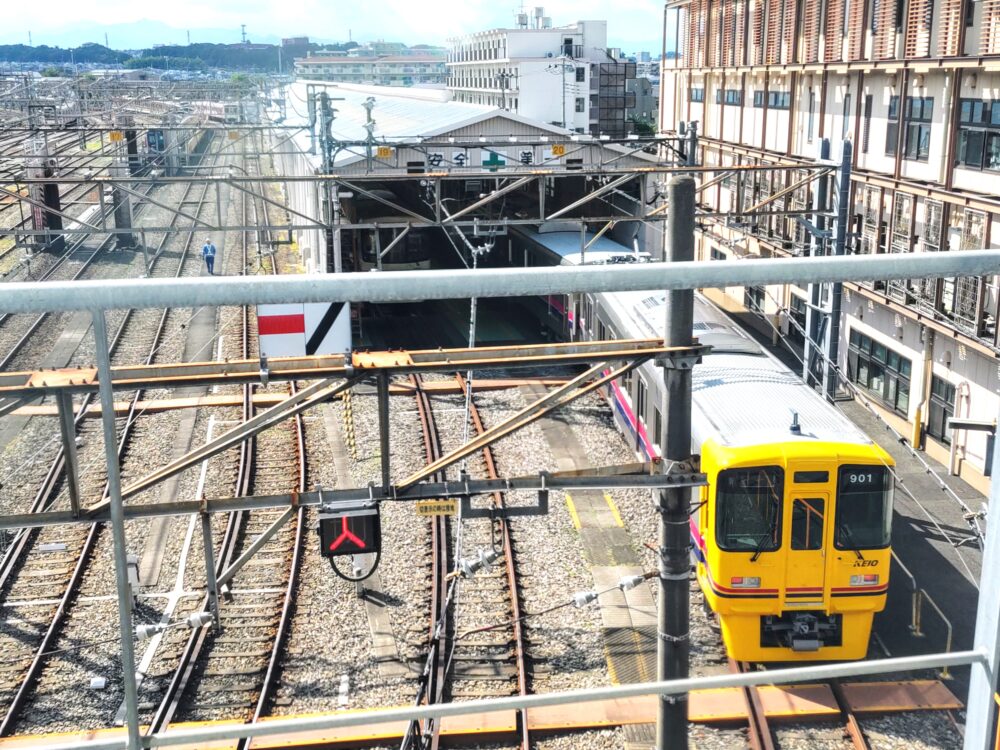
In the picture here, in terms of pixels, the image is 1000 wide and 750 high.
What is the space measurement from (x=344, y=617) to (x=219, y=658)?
3.46ft

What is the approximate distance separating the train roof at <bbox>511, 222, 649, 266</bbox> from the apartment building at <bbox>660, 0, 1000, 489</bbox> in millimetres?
1693

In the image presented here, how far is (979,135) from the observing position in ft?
42.0

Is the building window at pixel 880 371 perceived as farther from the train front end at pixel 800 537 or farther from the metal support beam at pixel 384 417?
the metal support beam at pixel 384 417

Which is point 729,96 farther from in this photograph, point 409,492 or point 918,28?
point 409,492

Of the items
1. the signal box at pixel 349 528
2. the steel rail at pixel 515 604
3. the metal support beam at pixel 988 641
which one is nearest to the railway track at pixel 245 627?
the signal box at pixel 349 528

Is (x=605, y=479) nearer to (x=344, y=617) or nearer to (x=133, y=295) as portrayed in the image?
(x=133, y=295)

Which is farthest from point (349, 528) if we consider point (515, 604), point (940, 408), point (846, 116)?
point (846, 116)

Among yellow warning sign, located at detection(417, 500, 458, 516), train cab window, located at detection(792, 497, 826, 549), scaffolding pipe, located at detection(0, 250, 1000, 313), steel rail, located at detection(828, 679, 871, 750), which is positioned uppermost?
scaffolding pipe, located at detection(0, 250, 1000, 313)

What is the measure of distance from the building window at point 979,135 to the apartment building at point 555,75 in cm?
3249

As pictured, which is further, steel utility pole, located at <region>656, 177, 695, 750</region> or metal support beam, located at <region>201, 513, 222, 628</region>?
metal support beam, located at <region>201, 513, 222, 628</region>

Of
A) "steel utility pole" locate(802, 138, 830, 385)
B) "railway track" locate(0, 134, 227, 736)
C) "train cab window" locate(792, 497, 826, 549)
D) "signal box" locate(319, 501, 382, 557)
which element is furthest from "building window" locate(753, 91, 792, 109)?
"signal box" locate(319, 501, 382, 557)

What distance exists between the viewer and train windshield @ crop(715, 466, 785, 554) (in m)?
7.82

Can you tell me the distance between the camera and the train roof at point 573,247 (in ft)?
51.2

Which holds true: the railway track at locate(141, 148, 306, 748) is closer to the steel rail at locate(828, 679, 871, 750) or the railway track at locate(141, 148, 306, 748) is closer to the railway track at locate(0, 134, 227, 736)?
the railway track at locate(0, 134, 227, 736)
